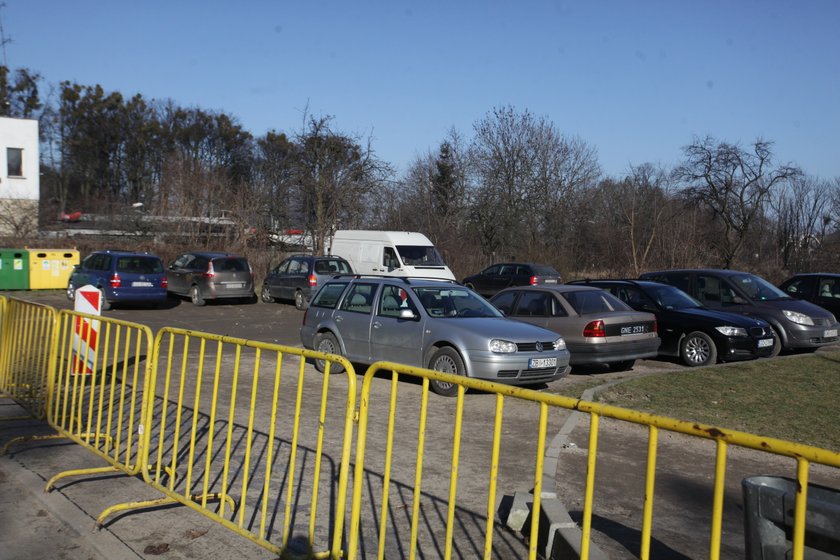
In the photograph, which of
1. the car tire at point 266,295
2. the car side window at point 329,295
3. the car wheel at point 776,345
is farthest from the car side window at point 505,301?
the car tire at point 266,295

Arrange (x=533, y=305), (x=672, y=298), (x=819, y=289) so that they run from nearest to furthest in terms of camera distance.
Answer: (x=533, y=305) → (x=672, y=298) → (x=819, y=289)

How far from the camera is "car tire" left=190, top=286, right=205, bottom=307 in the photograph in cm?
2512

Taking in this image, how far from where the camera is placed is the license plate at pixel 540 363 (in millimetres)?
10453

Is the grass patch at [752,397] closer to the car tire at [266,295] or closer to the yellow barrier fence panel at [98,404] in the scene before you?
the yellow barrier fence panel at [98,404]

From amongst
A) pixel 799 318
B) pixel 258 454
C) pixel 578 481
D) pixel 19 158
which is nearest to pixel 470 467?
pixel 578 481

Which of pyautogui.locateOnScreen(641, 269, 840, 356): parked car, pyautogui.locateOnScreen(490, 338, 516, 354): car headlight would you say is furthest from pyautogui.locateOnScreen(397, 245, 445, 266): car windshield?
pyautogui.locateOnScreen(490, 338, 516, 354): car headlight

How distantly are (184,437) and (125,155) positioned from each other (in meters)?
61.1

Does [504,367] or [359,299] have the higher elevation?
[359,299]

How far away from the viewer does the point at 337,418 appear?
30.0 feet

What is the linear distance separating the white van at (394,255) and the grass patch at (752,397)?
534 inches

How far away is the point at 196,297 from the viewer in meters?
25.2

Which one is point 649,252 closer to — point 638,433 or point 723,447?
point 638,433

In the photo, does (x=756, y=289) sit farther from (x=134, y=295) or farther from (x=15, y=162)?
(x=15, y=162)

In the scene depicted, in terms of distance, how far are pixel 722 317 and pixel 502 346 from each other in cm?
586
